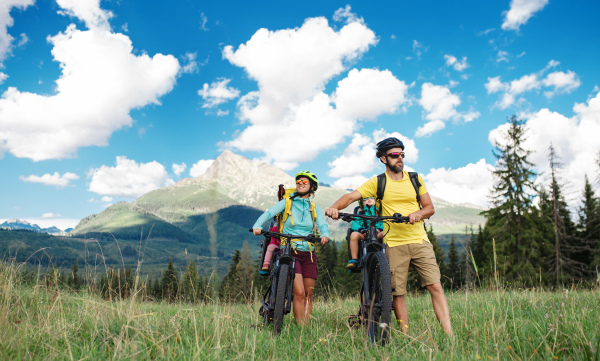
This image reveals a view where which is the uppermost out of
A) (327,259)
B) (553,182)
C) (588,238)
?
(553,182)

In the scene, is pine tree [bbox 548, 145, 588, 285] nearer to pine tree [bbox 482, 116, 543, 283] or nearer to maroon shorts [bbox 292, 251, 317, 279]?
pine tree [bbox 482, 116, 543, 283]

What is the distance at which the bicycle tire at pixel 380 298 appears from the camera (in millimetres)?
3928

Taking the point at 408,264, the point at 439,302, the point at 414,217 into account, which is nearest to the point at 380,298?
the point at 408,264

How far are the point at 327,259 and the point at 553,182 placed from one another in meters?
32.6

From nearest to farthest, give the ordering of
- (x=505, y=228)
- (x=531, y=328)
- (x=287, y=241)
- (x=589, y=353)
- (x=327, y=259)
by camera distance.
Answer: (x=589, y=353), (x=531, y=328), (x=287, y=241), (x=505, y=228), (x=327, y=259)

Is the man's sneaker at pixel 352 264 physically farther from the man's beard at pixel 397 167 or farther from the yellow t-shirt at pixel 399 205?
the man's beard at pixel 397 167

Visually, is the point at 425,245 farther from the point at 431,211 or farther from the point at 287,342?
the point at 287,342

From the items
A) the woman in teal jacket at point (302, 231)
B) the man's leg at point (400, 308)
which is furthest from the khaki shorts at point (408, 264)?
the woman in teal jacket at point (302, 231)

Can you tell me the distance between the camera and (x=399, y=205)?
4.64m

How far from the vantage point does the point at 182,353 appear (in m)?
2.96

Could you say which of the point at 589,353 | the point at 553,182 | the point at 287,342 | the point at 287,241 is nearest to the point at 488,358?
the point at 589,353

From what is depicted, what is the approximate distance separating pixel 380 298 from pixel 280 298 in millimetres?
Result: 1406

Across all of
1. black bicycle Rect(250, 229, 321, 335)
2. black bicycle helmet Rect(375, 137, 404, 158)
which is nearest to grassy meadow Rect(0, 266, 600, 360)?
black bicycle Rect(250, 229, 321, 335)

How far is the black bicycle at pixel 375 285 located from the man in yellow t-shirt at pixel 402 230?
211mm
